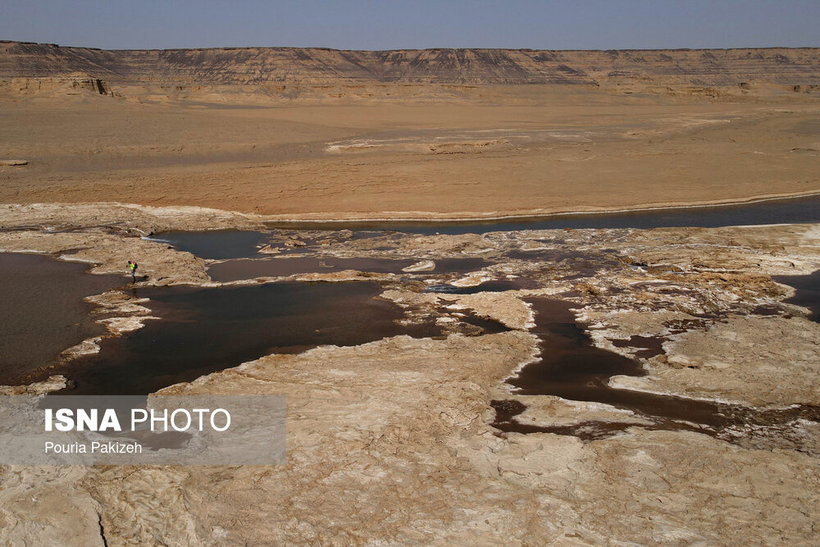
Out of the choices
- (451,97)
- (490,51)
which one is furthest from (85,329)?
(490,51)

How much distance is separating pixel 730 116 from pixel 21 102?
55.0m

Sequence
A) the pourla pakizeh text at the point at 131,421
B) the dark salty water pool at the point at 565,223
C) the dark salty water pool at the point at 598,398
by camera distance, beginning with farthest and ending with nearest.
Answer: the dark salty water pool at the point at 565,223 < the dark salty water pool at the point at 598,398 < the pourla pakizeh text at the point at 131,421

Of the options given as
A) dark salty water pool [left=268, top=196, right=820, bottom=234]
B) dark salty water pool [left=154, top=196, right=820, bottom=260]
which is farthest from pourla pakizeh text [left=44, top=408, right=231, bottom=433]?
dark salty water pool [left=268, top=196, right=820, bottom=234]

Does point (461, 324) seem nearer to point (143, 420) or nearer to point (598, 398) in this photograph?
point (598, 398)

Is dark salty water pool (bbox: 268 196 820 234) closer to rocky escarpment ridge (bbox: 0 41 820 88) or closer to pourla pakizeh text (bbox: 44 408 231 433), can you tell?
pourla pakizeh text (bbox: 44 408 231 433)

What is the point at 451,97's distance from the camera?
67.1 metres

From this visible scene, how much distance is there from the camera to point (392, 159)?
32500 millimetres

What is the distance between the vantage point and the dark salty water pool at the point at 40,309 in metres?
11.6

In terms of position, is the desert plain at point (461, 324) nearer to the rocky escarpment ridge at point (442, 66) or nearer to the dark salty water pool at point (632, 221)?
the dark salty water pool at point (632, 221)

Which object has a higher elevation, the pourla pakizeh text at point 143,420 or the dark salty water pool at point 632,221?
the dark salty water pool at point 632,221

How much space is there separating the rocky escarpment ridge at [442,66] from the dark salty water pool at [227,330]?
75603mm

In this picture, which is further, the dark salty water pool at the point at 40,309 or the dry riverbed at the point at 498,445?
the dark salty water pool at the point at 40,309

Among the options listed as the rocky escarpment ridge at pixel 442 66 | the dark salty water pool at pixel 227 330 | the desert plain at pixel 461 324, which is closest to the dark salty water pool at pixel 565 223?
the desert plain at pixel 461 324

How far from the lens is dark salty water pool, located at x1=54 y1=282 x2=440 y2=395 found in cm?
1108
